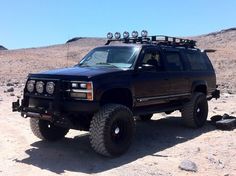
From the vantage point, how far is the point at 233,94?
61.7ft

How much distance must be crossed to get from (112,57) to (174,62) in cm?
186

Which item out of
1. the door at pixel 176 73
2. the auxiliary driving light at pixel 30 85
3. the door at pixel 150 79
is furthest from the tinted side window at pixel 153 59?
the auxiliary driving light at pixel 30 85

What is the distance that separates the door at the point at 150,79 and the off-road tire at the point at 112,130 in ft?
2.38

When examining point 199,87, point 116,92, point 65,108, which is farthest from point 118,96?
point 199,87

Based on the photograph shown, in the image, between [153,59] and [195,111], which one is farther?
[195,111]

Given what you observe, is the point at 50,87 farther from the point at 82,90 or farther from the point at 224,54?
the point at 224,54

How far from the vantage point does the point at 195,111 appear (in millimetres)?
11469

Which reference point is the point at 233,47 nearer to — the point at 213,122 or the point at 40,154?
the point at 213,122

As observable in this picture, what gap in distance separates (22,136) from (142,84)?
288 centimetres

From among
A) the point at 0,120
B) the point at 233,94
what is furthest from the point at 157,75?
the point at 233,94

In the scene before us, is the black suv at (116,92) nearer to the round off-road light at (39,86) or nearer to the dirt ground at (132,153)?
the round off-road light at (39,86)

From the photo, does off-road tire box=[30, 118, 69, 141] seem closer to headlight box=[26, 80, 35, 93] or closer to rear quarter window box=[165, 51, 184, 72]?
headlight box=[26, 80, 35, 93]

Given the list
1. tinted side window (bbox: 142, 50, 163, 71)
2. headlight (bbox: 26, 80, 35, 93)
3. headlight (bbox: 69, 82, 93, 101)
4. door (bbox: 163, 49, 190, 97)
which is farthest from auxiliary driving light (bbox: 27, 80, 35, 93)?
door (bbox: 163, 49, 190, 97)

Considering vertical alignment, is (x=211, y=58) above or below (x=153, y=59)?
above
